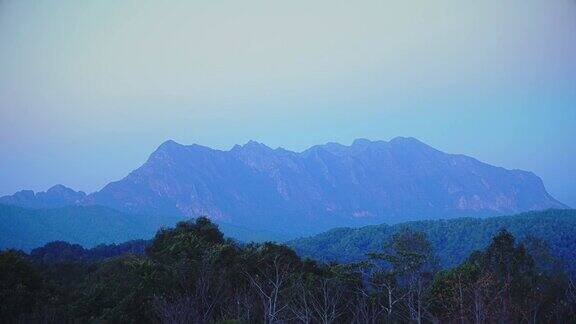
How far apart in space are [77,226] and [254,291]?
118 meters

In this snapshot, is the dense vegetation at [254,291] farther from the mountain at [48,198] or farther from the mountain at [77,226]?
the mountain at [48,198]

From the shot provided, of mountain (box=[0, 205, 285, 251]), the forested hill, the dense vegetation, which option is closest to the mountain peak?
mountain (box=[0, 205, 285, 251])

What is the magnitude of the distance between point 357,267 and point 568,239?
61280mm

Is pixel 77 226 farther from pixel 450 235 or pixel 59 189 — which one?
pixel 450 235

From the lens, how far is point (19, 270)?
805 inches

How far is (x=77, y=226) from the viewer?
408ft

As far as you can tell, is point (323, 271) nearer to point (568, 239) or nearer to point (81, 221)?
point (568, 239)

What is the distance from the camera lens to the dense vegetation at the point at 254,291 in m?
16.7

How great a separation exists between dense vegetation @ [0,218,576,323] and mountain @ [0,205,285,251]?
95746mm

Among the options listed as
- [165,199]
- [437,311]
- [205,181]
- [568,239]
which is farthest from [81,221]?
[437,311]

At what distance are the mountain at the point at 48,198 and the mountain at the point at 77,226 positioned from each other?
154 ft

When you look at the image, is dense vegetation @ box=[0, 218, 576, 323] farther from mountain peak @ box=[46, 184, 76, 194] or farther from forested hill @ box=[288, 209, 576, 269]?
mountain peak @ box=[46, 184, 76, 194]

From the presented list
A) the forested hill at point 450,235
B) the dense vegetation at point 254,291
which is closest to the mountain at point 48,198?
the forested hill at point 450,235

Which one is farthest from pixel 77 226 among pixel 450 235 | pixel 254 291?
pixel 254 291
